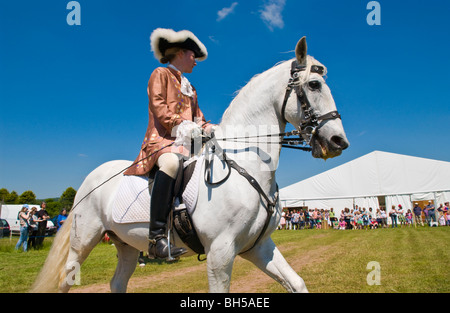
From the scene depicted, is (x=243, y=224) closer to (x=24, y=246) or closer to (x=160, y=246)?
(x=160, y=246)

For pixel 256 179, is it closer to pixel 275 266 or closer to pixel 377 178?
pixel 275 266

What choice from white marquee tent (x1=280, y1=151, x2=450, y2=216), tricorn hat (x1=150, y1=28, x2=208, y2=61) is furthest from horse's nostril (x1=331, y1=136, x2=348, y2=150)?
white marquee tent (x1=280, y1=151, x2=450, y2=216)

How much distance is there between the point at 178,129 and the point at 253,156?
0.80 m

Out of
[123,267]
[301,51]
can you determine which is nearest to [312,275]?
[123,267]

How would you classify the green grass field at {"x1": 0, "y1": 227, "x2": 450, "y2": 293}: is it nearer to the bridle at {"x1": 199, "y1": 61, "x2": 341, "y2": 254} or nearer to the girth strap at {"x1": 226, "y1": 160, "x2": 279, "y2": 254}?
the girth strap at {"x1": 226, "y1": 160, "x2": 279, "y2": 254}

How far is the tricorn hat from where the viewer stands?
3.76m

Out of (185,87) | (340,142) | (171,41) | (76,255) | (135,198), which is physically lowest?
(76,255)

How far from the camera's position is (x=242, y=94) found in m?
3.31

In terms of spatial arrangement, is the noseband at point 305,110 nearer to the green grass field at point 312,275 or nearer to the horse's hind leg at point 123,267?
the horse's hind leg at point 123,267

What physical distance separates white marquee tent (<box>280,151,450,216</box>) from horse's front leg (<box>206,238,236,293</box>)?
30.5 m

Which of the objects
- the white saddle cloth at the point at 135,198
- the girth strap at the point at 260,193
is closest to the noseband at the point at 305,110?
the girth strap at the point at 260,193

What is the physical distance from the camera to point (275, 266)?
3051 mm

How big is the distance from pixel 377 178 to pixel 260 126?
3456 centimetres

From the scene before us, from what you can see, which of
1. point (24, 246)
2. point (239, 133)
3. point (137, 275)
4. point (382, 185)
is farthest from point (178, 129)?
point (382, 185)
